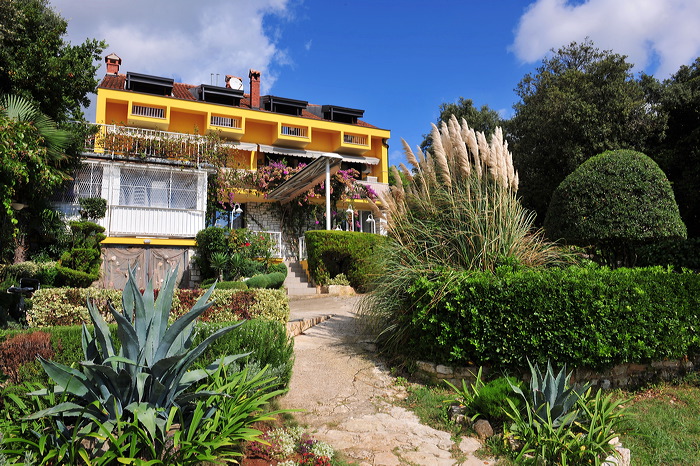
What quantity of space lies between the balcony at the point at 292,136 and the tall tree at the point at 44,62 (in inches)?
441

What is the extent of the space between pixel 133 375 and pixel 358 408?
2734mm

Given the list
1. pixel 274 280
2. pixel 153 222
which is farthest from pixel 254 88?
pixel 274 280

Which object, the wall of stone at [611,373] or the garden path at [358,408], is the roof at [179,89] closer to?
the garden path at [358,408]

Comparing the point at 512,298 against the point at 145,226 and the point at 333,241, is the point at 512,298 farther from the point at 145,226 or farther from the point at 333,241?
Answer: the point at 145,226

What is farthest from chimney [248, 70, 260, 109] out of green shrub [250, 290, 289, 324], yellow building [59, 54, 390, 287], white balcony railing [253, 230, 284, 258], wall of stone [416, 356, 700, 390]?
wall of stone [416, 356, 700, 390]

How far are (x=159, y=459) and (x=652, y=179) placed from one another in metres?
9.57

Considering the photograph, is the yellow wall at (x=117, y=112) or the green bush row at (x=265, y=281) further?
the yellow wall at (x=117, y=112)

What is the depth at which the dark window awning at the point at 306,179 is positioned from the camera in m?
15.8

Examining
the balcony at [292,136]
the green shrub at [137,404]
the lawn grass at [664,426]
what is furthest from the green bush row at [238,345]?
the balcony at [292,136]

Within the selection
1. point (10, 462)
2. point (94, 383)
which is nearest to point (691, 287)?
point (94, 383)

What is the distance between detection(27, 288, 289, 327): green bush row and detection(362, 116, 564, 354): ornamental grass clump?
6.10 ft

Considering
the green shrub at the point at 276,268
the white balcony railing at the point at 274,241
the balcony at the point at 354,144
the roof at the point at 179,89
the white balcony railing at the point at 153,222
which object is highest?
the roof at the point at 179,89

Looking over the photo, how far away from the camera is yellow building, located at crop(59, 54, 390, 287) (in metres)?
15.4

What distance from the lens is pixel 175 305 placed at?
25.1 ft
